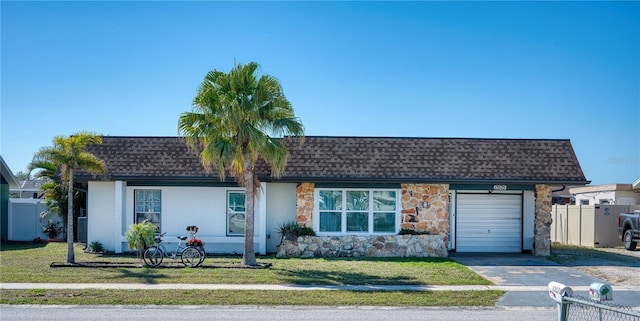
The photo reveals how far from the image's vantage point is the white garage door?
829 inches

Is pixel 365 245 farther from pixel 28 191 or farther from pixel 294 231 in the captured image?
pixel 28 191

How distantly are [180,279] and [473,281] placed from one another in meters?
7.27

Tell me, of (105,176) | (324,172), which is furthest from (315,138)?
(105,176)

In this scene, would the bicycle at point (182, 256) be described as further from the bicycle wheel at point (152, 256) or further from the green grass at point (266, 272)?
the green grass at point (266, 272)

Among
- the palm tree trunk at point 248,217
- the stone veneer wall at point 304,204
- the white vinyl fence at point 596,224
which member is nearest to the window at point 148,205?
the stone veneer wall at point 304,204

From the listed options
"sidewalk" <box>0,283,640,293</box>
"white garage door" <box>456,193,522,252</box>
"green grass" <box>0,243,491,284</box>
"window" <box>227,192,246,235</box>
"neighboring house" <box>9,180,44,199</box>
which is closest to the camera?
"sidewalk" <box>0,283,640,293</box>

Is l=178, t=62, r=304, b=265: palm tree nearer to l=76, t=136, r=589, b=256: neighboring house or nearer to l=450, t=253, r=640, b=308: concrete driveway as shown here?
l=76, t=136, r=589, b=256: neighboring house

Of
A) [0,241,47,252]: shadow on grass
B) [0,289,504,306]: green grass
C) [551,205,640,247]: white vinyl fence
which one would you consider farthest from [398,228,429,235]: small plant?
[0,241,47,252]: shadow on grass

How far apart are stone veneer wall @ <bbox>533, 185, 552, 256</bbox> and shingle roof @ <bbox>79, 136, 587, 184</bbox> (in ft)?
2.64

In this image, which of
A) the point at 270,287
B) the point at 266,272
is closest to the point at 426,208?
the point at 266,272

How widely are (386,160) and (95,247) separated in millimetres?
10668

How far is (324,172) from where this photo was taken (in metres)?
19.7

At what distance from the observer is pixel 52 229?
25.7 metres

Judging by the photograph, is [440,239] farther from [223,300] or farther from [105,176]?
[105,176]
